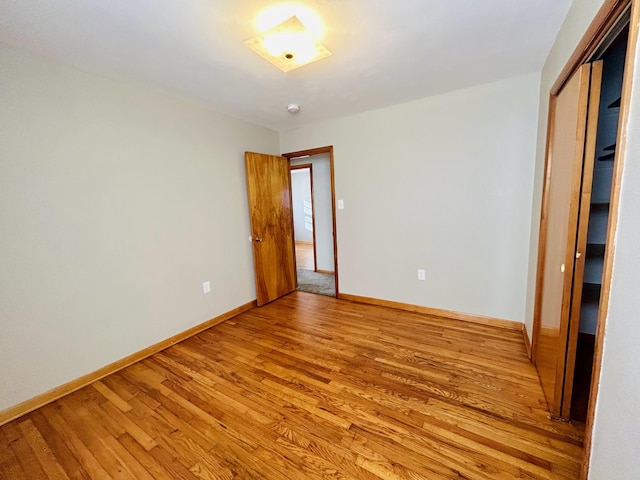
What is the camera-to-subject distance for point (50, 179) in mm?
1719

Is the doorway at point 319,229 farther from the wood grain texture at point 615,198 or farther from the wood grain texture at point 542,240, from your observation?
the wood grain texture at point 615,198

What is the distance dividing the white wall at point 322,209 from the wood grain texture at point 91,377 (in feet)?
7.88

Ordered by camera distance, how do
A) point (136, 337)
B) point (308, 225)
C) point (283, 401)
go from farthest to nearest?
1. point (308, 225)
2. point (136, 337)
3. point (283, 401)

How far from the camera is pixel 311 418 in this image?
1529 mm

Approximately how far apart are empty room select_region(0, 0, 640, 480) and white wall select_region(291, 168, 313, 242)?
4.37 meters

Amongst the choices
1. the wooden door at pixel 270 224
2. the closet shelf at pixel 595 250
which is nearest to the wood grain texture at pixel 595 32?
the closet shelf at pixel 595 250

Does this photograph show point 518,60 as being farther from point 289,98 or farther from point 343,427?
point 343,427

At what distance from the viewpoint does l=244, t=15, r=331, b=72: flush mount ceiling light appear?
4.78 feet

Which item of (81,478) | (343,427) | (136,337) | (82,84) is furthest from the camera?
(136,337)

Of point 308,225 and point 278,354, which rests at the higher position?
point 308,225

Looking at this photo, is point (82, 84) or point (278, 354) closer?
point (82, 84)

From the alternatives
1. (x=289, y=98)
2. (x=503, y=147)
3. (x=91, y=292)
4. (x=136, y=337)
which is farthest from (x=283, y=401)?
(x=503, y=147)

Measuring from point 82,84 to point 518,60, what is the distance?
3.14 meters

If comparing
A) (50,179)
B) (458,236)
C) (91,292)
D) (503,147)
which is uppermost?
(503,147)
